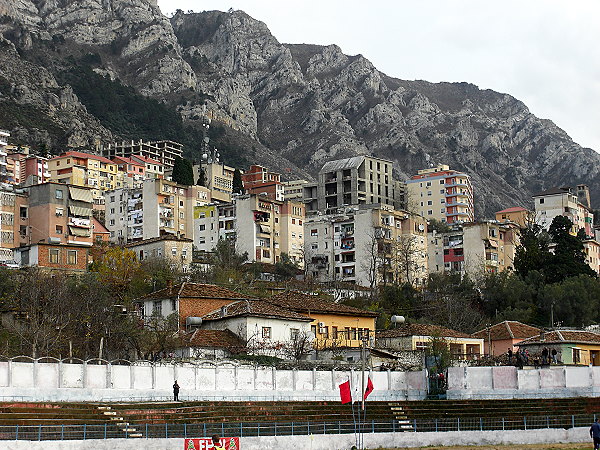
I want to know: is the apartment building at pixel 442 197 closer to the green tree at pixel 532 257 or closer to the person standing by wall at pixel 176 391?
the green tree at pixel 532 257

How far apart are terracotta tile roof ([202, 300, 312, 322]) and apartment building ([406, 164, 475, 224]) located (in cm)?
9496

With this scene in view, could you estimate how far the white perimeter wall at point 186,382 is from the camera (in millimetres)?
40312

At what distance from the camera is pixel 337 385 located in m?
50.0

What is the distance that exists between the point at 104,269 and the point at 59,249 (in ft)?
14.0

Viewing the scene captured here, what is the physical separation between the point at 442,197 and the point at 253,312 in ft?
339

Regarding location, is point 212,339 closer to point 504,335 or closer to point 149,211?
point 504,335

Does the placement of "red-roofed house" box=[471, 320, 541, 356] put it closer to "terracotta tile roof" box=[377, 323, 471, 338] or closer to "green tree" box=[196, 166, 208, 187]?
"terracotta tile roof" box=[377, 323, 471, 338]

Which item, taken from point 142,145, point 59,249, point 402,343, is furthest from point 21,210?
point 142,145

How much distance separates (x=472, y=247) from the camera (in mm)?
122562

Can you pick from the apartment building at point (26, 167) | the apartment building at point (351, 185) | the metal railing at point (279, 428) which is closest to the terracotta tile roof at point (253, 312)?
the metal railing at point (279, 428)

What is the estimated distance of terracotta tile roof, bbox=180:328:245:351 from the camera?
187ft

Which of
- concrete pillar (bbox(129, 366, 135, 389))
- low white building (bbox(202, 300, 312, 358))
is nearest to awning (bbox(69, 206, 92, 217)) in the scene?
low white building (bbox(202, 300, 312, 358))

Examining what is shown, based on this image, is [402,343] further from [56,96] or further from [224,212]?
[56,96]

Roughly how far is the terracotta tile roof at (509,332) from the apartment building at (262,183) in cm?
7042
